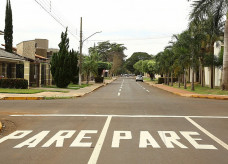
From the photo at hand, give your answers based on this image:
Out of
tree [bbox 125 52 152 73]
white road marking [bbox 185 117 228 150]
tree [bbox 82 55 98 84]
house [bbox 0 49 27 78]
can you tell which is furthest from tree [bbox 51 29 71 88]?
tree [bbox 125 52 152 73]

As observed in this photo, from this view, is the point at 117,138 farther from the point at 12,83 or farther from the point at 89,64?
the point at 89,64

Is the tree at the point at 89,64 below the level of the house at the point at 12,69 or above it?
above

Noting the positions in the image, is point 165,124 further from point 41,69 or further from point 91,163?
point 41,69

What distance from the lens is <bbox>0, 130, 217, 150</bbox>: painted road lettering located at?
7184mm

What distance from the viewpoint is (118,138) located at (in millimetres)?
7922

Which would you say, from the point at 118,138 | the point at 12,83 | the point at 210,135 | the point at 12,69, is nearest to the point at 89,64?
the point at 12,69

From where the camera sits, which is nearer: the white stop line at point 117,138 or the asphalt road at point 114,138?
the asphalt road at point 114,138

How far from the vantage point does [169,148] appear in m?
6.93

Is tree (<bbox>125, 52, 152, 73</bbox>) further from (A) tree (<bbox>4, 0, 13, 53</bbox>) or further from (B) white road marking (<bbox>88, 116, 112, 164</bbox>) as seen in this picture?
(B) white road marking (<bbox>88, 116, 112, 164</bbox>)

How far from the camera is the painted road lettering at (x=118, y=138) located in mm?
7184

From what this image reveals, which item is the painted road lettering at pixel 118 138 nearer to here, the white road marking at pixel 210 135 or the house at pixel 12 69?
the white road marking at pixel 210 135

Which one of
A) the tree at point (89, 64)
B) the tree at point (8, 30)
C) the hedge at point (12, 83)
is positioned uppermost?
the tree at point (8, 30)

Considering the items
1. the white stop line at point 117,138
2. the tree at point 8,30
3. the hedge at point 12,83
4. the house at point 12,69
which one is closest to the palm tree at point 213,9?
the hedge at point 12,83

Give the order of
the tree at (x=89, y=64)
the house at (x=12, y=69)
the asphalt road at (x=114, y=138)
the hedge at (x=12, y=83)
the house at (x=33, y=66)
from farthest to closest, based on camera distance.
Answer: the tree at (x=89, y=64) < the house at (x=33, y=66) < the house at (x=12, y=69) < the hedge at (x=12, y=83) < the asphalt road at (x=114, y=138)
